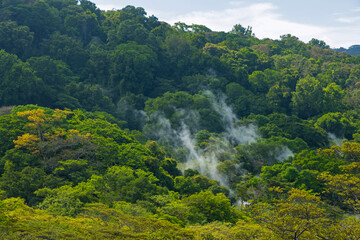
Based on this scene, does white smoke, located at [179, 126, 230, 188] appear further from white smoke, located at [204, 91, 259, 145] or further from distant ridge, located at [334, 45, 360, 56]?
distant ridge, located at [334, 45, 360, 56]

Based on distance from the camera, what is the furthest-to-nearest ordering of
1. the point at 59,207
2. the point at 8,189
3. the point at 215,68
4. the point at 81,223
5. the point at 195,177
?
the point at 215,68, the point at 195,177, the point at 8,189, the point at 59,207, the point at 81,223

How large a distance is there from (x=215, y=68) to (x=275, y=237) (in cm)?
4511

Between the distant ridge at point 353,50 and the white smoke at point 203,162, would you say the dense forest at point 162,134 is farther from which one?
the distant ridge at point 353,50

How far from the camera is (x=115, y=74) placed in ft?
165

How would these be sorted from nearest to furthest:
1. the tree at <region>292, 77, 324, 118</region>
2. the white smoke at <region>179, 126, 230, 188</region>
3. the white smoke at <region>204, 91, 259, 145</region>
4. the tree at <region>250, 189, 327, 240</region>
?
the tree at <region>250, 189, 327, 240</region> < the white smoke at <region>179, 126, 230, 188</region> < the white smoke at <region>204, 91, 259, 145</region> < the tree at <region>292, 77, 324, 118</region>

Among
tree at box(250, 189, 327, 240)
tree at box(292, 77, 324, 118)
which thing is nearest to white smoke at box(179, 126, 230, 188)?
tree at box(250, 189, 327, 240)

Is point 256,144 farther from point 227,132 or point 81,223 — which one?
point 81,223

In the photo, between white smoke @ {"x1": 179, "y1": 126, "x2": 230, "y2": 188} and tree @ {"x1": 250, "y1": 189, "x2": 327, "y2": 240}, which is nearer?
tree @ {"x1": 250, "y1": 189, "x2": 327, "y2": 240}

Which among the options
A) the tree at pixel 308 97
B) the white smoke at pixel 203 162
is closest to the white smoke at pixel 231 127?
the white smoke at pixel 203 162

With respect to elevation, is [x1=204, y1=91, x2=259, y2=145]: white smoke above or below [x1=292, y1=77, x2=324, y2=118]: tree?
below

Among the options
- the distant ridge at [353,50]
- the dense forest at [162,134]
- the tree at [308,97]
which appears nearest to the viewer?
the dense forest at [162,134]

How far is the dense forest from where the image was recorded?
16.5m

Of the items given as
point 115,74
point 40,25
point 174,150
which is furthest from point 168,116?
point 40,25

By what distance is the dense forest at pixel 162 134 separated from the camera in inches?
650
